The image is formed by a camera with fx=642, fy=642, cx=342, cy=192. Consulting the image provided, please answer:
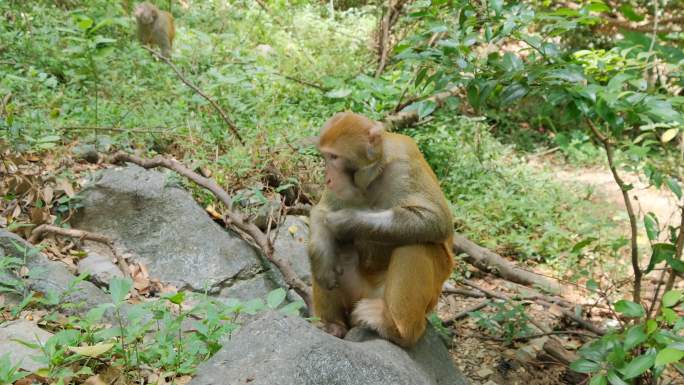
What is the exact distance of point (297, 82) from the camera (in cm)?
991

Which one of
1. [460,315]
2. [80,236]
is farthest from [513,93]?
[80,236]

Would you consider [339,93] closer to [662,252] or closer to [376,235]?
[376,235]

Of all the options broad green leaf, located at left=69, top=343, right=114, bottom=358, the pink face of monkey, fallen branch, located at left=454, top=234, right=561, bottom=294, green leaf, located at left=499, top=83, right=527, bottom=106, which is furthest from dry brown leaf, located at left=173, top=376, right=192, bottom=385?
the pink face of monkey

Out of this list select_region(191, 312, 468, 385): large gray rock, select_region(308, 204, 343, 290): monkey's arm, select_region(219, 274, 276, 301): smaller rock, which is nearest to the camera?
select_region(191, 312, 468, 385): large gray rock

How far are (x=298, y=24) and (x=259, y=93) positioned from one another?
12.8ft

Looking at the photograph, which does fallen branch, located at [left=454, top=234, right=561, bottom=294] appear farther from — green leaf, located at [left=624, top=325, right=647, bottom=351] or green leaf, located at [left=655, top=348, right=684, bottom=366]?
green leaf, located at [left=655, top=348, right=684, bottom=366]

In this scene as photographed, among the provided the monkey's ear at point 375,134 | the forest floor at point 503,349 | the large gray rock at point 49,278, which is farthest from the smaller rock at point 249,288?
the monkey's ear at point 375,134

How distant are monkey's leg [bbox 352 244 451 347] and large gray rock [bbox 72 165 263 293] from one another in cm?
197

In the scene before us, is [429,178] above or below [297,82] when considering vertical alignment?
above

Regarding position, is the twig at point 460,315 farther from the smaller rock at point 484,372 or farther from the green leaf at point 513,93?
the green leaf at point 513,93

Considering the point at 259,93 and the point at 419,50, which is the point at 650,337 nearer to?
the point at 419,50

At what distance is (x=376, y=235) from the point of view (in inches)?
154

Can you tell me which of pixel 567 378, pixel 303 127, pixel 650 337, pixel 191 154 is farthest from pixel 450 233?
pixel 303 127

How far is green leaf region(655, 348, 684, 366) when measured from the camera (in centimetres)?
282
